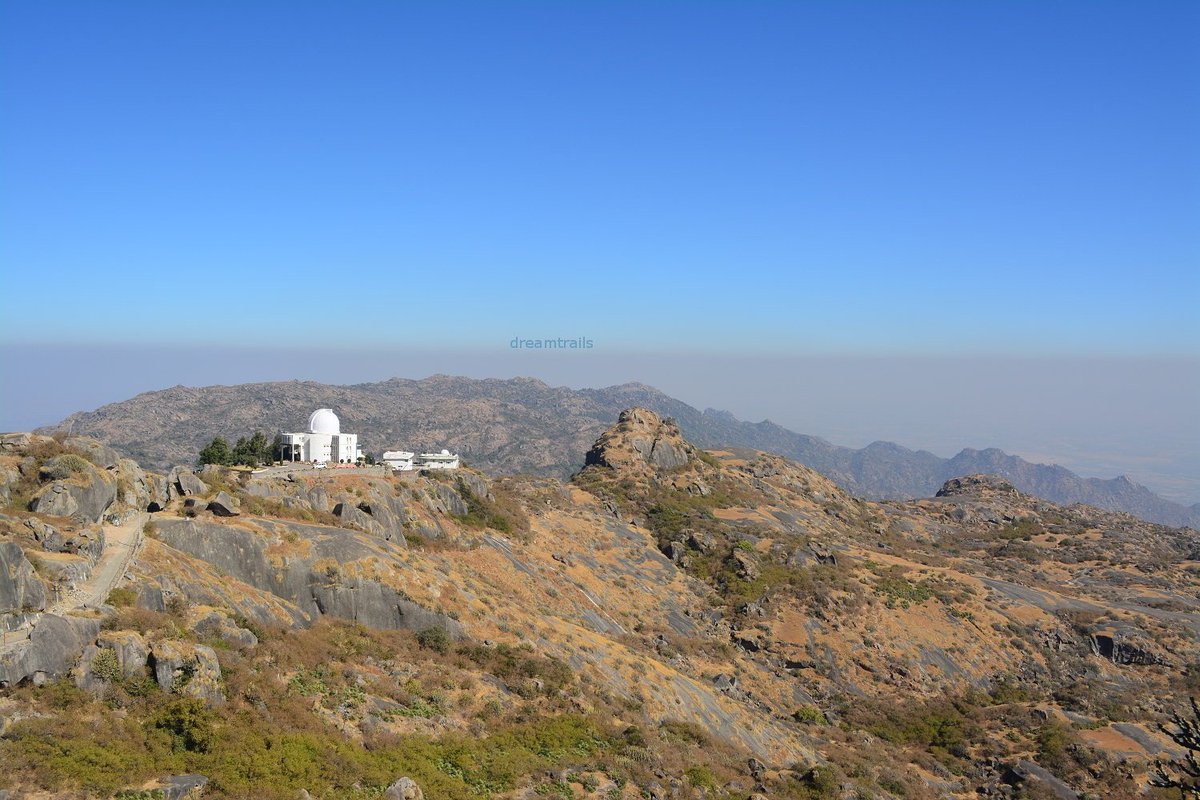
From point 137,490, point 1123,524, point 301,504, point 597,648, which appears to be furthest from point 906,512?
point 137,490

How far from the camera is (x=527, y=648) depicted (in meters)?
41.2

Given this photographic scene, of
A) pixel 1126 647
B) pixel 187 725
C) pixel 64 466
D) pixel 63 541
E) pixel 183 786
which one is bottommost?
pixel 1126 647

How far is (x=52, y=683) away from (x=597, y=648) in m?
29.7

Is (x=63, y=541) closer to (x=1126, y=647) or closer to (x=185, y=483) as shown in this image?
(x=185, y=483)

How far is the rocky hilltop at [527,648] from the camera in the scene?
2381 cm

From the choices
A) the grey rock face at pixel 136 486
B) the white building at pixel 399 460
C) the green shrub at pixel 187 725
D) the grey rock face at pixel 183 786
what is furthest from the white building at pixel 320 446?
the grey rock face at pixel 183 786

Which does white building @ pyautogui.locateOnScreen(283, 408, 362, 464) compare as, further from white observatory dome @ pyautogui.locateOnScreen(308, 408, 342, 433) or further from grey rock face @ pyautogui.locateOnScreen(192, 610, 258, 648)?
grey rock face @ pyautogui.locateOnScreen(192, 610, 258, 648)

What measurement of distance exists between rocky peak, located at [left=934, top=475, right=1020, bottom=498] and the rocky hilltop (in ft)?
194

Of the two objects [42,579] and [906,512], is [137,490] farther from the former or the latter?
[906,512]

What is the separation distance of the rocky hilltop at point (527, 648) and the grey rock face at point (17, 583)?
0.10m

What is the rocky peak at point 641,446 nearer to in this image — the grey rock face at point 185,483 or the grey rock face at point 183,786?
the grey rock face at point 185,483

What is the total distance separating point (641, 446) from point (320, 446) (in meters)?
46.7

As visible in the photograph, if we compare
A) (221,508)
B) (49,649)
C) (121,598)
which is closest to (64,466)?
(221,508)

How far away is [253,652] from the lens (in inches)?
1162
